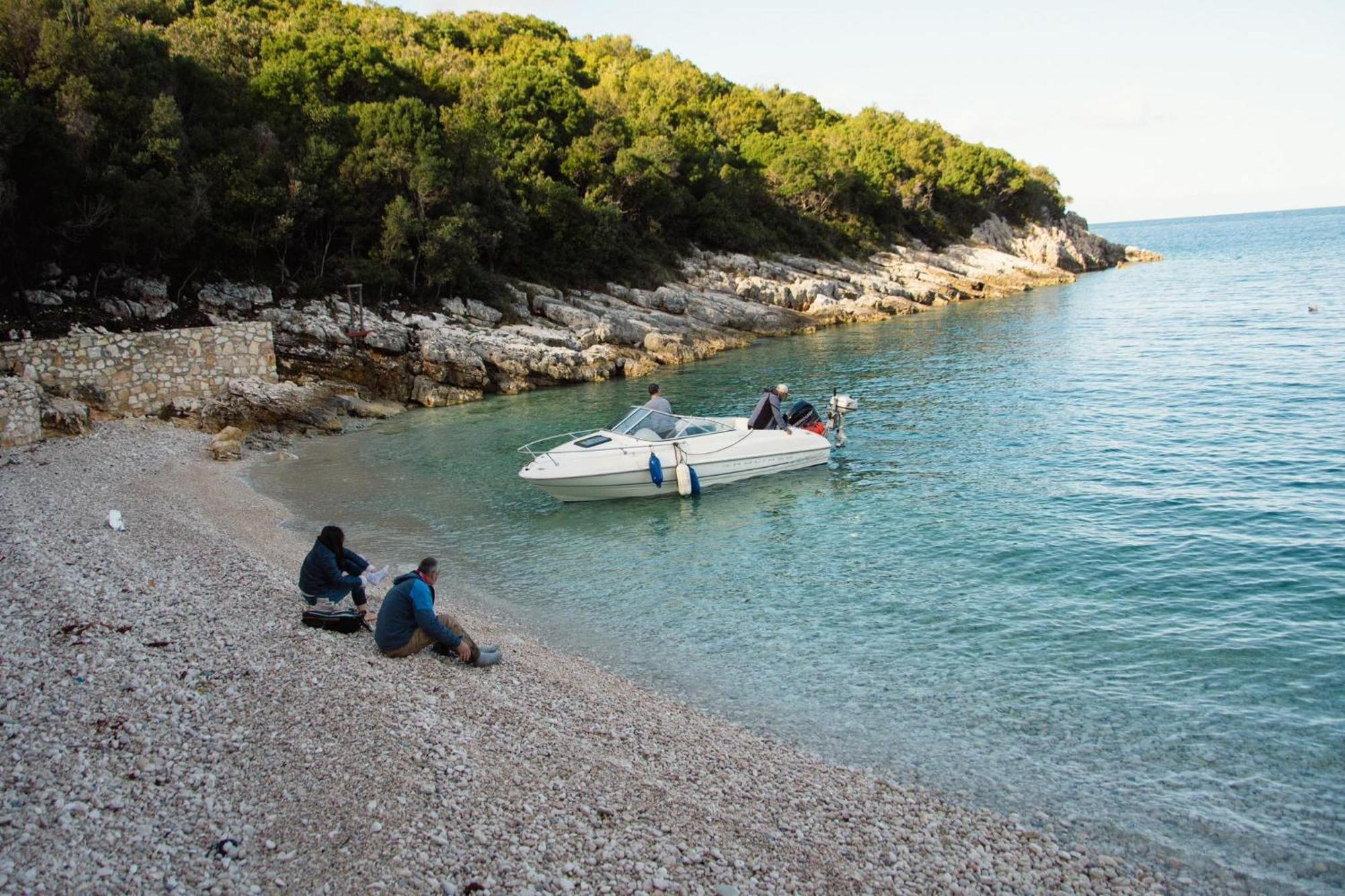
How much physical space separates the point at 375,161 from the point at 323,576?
34.5 m

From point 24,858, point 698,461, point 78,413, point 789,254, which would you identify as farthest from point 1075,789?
point 789,254

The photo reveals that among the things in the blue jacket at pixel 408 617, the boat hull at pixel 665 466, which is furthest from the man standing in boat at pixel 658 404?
the blue jacket at pixel 408 617

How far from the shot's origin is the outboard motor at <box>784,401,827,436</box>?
A: 940 inches

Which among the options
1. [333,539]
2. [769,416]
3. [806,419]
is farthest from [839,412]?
[333,539]

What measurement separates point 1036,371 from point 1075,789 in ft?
100.0

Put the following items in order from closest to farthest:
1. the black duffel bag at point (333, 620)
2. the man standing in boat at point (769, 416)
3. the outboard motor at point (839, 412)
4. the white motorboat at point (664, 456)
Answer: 1. the black duffel bag at point (333, 620)
2. the white motorboat at point (664, 456)
3. the man standing in boat at point (769, 416)
4. the outboard motor at point (839, 412)

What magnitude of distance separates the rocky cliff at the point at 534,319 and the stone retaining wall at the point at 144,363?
1.23 meters

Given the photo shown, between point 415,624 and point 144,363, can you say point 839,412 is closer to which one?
point 415,624

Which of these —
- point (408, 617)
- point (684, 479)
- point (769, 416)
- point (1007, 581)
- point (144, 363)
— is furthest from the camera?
point (144, 363)

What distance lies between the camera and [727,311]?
2191 inches

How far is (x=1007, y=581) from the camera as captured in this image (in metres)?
14.3

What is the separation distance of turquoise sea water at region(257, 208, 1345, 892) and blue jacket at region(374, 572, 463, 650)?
8.17 feet

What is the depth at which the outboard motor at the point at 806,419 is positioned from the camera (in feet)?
78.3

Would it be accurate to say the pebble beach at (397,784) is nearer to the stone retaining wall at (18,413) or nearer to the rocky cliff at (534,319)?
the stone retaining wall at (18,413)
